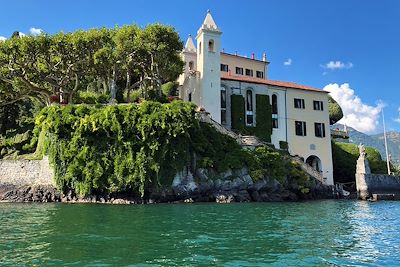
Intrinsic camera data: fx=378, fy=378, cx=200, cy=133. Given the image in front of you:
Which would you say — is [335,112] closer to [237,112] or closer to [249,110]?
[249,110]

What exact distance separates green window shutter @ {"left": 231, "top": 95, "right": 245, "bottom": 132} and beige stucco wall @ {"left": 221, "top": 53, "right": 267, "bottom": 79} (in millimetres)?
17055

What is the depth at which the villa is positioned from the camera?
5281 centimetres

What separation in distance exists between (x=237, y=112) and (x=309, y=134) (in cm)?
1258

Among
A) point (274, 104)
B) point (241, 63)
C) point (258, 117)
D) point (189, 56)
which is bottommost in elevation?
point (258, 117)

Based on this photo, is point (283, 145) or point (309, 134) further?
point (309, 134)

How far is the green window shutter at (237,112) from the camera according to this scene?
181 ft

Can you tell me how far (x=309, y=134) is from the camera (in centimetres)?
5906

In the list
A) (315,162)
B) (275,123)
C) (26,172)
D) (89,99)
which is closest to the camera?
(26,172)

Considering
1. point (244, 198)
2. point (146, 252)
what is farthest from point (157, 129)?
point (146, 252)

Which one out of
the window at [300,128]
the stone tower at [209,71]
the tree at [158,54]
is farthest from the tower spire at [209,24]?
the window at [300,128]

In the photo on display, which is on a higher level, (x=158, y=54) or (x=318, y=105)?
(x=158, y=54)

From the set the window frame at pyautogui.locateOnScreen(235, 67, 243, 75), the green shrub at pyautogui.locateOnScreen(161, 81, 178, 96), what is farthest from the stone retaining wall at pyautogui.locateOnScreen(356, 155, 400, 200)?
the green shrub at pyautogui.locateOnScreen(161, 81, 178, 96)

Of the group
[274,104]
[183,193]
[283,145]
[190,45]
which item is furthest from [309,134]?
[190,45]

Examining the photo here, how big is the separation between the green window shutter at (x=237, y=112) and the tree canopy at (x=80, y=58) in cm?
935
